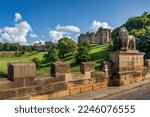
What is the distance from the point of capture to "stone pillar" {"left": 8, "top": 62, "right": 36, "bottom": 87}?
6.90m

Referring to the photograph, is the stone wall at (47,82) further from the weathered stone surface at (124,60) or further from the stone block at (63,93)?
the weathered stone surface at (124,60)

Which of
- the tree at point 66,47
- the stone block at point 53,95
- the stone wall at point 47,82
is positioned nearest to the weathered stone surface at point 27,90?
the stone wall at point 47,82

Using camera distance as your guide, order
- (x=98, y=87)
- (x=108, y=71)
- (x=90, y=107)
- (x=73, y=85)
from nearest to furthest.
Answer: (x=90, y=107) → (x=73, y=85) → (x=98, y=87) → (x=108, y=71)

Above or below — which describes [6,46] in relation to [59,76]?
above

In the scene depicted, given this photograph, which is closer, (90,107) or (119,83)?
(90,107)

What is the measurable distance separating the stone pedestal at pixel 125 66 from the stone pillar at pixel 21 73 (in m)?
4.84

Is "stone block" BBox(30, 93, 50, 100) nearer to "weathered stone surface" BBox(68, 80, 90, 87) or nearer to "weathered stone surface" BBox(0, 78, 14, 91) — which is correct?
"weathered stone surface" BBox(0, 78, 14, 91)

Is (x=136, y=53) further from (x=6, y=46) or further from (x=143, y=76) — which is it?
(x=6, y=46)

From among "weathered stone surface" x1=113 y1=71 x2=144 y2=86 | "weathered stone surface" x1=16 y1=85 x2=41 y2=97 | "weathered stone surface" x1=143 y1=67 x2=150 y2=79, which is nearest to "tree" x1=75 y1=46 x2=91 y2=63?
"weathered stone surface" x1=143 y1=67 x2=150 y2=79

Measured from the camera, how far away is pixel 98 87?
33.1 feet

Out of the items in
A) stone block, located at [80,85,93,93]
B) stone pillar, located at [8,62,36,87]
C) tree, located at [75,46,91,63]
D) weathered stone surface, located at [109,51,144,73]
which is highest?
tree, located at [75,46,91,63]

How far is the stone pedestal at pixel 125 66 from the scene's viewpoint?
437 inches

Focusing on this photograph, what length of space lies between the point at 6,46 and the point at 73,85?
14083 centimetres

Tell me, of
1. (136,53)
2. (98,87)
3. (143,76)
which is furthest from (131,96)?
(143,76)
